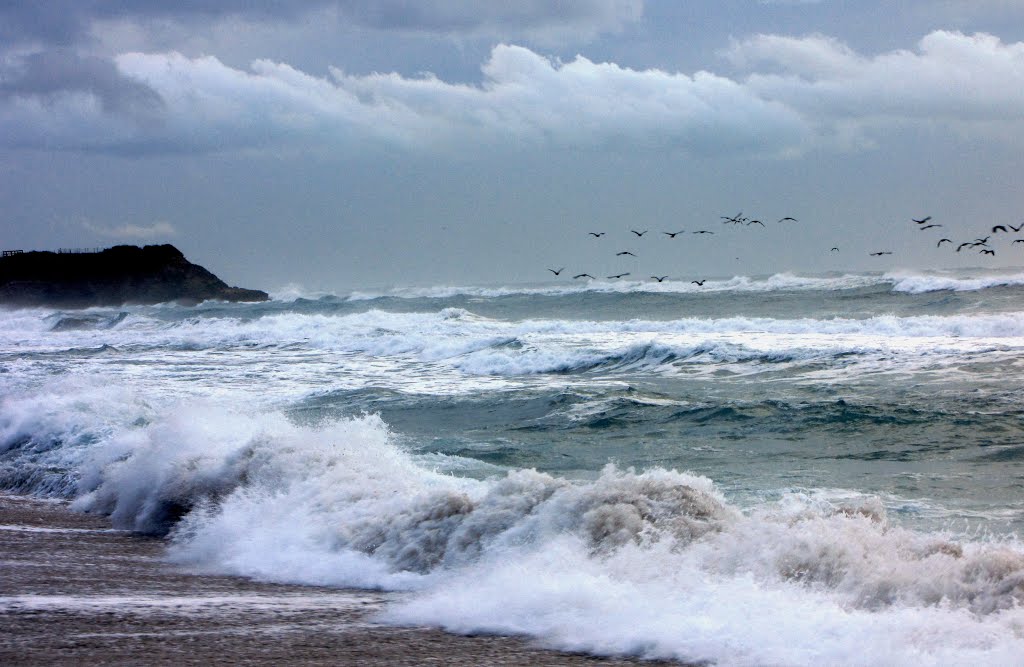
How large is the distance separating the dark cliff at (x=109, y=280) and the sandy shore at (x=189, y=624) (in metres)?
93.7

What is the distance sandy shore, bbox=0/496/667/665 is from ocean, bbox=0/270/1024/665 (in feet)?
1.09

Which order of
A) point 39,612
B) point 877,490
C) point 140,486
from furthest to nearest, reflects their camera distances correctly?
point 140,486 → point 877,490 → point 39,612

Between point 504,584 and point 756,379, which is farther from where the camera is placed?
point 756,379

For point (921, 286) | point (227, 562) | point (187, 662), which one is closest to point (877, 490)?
point (227, 562)

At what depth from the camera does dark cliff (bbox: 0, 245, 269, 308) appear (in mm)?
95938

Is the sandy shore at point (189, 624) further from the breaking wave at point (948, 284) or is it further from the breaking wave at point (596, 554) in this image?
the breaking wave at point (948, 284)

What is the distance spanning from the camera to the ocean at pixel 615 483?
19.0 feet

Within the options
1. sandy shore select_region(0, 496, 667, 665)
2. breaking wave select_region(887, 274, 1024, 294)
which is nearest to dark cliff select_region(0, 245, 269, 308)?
breaking wave select_region(887, 274, 1024, 294)

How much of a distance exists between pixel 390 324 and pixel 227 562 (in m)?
37.7

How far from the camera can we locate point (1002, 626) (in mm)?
5180

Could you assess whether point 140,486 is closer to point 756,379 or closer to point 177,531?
point 177,531

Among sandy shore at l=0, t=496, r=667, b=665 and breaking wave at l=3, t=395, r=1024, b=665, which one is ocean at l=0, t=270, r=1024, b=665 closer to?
breaking wave at l=3, t=395, r=1024, b=665

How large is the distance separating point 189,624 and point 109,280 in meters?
103

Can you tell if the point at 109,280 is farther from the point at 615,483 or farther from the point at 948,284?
the point at 615,483
